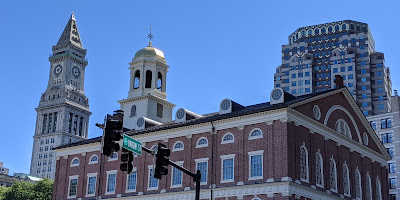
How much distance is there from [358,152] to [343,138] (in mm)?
3557

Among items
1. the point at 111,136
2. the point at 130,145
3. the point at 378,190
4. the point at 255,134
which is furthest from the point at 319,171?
the point at 111,136

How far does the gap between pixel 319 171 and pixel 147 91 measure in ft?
84.3

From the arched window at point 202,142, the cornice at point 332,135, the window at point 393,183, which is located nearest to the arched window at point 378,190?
the cornice at point 332,135

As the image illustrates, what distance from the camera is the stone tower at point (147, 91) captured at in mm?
69500

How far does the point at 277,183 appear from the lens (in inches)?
1902

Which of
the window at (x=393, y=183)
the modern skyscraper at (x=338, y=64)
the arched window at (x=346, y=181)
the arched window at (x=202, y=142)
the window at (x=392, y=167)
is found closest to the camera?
the arched window at (x=202, y=142)

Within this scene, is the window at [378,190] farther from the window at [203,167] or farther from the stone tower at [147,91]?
the stone tower at [147,91]

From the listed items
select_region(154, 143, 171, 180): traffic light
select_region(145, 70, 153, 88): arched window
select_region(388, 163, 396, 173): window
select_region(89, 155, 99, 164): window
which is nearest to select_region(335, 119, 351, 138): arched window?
select_region(145, 70, 153, 88): arched window

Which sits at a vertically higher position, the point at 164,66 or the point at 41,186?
the point at 164,66

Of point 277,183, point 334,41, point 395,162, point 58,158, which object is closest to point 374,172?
point 277,183

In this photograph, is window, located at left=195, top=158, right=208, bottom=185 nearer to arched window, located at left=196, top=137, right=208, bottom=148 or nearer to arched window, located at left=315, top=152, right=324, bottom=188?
arched window, located at left=196, top=137, right=208, bottom=148

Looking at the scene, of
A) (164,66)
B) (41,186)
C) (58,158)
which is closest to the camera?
(58,158)

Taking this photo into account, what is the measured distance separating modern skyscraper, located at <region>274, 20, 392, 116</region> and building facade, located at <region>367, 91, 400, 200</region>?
161ft

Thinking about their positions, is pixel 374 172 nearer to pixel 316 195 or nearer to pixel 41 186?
pixel 316 195
